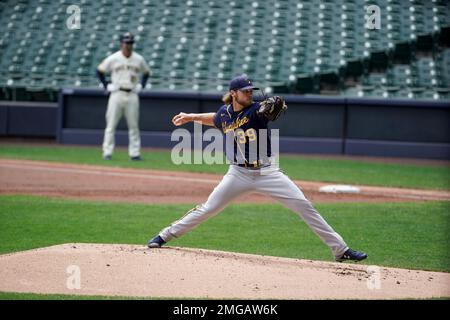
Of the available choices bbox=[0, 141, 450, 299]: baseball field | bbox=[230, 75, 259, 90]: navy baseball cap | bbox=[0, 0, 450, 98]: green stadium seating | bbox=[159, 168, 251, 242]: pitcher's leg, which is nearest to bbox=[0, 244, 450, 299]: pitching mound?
bbox=[0, 141, 450, 299]: baseball field

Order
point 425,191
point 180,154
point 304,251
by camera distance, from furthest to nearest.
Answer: point 180,154 < point 425,191 < point 304,251

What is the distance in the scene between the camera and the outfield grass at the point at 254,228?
8898 mm

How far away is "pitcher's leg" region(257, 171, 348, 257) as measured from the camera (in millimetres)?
7676

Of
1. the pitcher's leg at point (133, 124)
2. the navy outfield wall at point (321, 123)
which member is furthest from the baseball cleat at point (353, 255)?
the navy outfield wall at point (321, 123)

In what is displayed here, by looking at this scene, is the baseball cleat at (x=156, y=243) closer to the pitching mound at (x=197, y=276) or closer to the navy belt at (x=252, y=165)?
the pitching mound at (x=197, y=276)

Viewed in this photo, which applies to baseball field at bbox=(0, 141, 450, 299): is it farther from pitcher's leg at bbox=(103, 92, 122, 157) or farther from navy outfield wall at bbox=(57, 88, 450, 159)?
navy outfield wall at bbox=(57, 88, 450, 159)

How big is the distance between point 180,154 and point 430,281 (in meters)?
11.7

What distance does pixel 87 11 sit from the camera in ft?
76.5

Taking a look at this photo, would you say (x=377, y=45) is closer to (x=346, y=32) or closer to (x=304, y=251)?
(x=346, y=32)

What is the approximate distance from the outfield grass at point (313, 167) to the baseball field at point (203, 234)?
0.12 feet

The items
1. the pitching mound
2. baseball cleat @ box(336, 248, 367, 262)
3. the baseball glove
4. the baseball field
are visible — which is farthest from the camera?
baseball cleat @ box(336, 248, 367, 262)

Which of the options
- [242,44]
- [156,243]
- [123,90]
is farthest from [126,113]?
[156,243]
